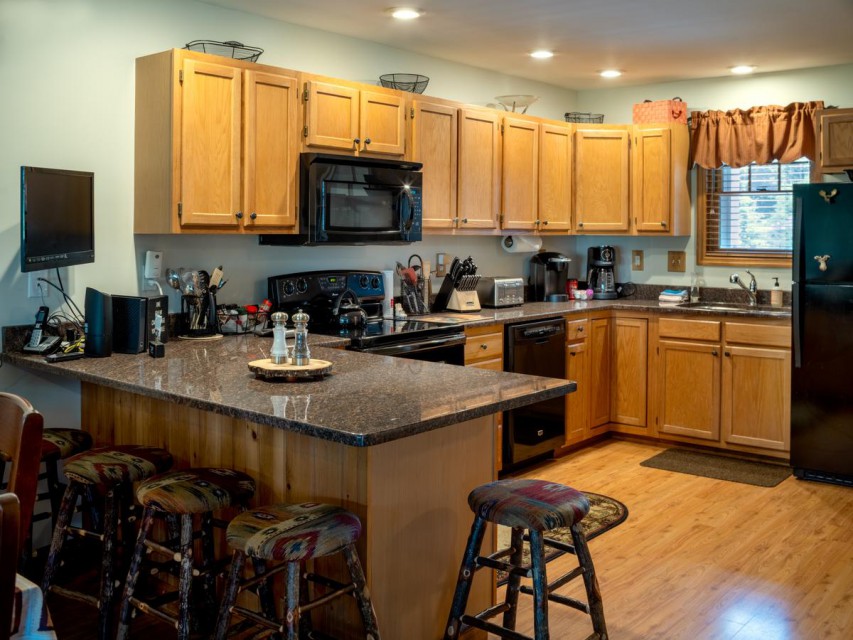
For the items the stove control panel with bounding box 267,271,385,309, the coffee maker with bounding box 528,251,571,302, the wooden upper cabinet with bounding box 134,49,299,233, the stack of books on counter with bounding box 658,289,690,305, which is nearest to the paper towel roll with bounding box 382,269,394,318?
the stove control panel with bounding box 267,271,385,309

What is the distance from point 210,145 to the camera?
362cm

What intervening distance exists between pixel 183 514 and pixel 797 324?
3490mm

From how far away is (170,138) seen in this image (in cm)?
351

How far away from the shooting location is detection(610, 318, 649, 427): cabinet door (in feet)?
17.9

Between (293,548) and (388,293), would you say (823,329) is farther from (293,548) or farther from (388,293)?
(293,548)

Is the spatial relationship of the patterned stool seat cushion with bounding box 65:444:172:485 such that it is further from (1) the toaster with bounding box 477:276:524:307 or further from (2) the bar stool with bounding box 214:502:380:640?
(1) the toaster with bounding box 477:276:524:307

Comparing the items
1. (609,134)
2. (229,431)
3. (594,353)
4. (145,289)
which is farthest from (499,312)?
(229,431)

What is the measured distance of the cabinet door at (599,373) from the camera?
17.8ft

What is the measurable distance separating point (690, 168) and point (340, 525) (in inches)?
171

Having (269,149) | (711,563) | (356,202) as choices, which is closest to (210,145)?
(269,149)

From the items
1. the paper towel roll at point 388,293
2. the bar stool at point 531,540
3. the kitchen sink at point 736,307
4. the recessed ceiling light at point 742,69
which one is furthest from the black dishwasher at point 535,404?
the bar stool at point 531,540

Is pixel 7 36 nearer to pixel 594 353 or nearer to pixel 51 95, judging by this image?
pixel 51 95

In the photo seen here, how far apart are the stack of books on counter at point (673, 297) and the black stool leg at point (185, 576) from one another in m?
4.00

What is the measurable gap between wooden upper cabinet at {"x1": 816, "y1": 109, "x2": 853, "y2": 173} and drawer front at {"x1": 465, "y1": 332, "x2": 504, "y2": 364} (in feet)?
6.76
